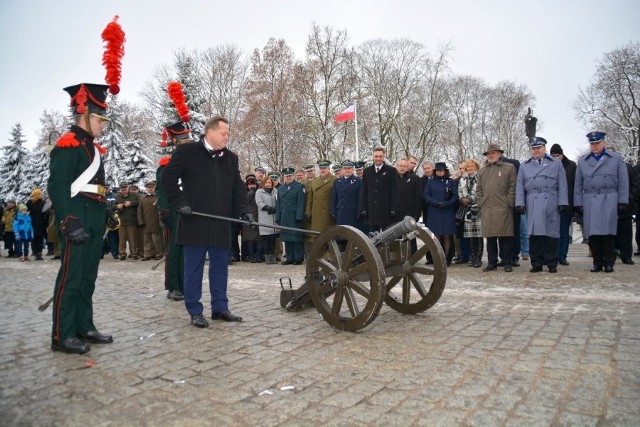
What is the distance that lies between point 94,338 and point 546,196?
682 centimetres

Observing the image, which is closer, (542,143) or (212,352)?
(212,352)

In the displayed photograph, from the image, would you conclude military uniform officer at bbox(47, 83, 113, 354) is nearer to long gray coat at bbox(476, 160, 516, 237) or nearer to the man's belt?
the man's belt

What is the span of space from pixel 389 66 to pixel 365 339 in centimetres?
3971

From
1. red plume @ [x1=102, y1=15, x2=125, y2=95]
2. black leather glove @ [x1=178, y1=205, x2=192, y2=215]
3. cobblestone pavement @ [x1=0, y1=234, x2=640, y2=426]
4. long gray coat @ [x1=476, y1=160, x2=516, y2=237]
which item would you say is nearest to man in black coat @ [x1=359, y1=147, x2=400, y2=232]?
long gray coat @ [x1=476, y1=160, x2=516, y2=237]

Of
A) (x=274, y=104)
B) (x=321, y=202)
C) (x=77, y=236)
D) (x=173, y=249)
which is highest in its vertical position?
(x=274, y=104)

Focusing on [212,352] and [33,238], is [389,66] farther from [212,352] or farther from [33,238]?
[212,352]

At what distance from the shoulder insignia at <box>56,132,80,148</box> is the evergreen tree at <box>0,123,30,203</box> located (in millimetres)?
40032

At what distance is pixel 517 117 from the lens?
175 feet

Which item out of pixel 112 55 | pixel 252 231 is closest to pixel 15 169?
pixel 252 231

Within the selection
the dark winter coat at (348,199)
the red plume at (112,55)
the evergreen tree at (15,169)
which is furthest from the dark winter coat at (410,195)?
the evergreen tree at (15,169)

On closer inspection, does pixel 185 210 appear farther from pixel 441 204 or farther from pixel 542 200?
→ pixel 542 200

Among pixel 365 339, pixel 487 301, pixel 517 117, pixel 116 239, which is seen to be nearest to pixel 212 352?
pixel 365 339

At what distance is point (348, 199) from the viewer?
9.63 m

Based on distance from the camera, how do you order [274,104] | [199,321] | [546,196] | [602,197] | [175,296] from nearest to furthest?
[199,321]
[175,296]
[602,197]
[546,196]
[274,104]
